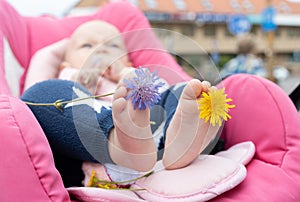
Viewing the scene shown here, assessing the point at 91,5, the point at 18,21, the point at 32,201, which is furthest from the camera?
the point at 91,5

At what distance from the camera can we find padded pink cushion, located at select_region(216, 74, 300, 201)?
659 mm

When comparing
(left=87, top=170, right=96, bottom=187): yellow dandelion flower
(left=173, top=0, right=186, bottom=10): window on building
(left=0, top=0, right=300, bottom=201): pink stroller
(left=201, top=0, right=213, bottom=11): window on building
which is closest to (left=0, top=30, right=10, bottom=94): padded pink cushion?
(left=0, top=0, right=300, bottom=201): pink stroller

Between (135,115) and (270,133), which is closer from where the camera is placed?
(135,115)

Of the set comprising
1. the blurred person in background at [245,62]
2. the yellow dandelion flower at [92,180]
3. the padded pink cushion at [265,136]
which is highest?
the padded pink cushion at [265,136]

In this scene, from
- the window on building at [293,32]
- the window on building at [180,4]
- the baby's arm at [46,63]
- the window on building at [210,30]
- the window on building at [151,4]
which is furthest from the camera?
the window on building at [293,32]

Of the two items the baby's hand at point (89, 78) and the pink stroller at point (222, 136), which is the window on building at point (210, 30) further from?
the baby's hand at point (89, 78)

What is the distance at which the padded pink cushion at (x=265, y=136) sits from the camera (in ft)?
2.16

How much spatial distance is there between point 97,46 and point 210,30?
5361 mm

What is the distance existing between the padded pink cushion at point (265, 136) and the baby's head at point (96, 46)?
0.86 feet

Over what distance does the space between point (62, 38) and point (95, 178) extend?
67cm

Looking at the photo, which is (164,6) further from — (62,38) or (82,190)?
(82,190)

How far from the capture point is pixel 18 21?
1169mm

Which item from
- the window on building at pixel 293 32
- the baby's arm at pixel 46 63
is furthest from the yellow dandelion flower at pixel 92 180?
the window on building at pixel 293 32

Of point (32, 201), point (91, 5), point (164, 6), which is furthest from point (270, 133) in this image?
point (164, 6)
